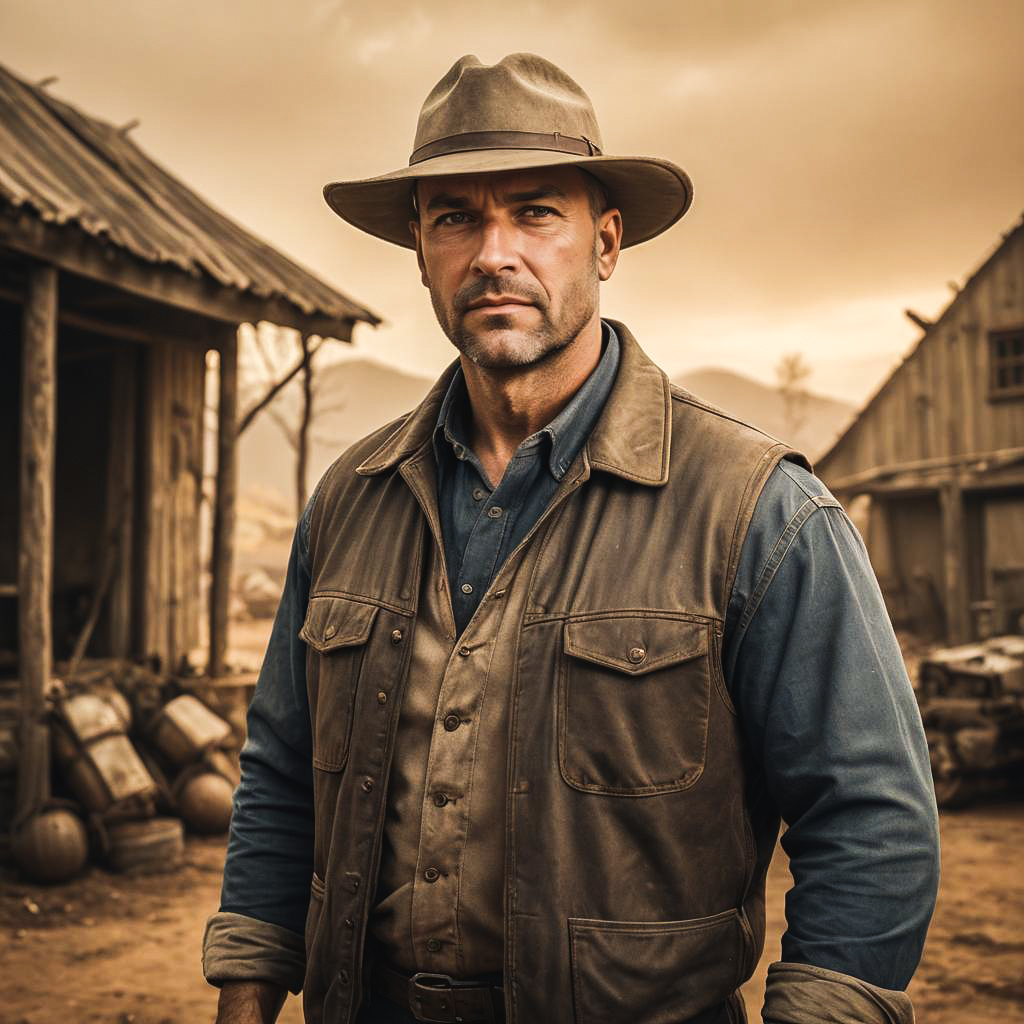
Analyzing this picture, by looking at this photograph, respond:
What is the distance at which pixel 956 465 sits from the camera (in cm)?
1591

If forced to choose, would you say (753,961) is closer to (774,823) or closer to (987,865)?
(774,823)

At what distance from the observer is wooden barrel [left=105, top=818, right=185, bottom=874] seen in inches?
270

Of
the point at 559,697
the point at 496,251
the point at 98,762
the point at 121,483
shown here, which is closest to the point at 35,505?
the point at 98,762

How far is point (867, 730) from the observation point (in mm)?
1668

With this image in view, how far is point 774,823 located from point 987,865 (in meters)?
5.97

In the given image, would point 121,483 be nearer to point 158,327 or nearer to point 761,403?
point 158,327

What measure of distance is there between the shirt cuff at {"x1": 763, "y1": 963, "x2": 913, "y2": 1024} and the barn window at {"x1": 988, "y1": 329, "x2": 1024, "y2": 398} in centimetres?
1551

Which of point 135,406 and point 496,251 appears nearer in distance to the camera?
point 496,251

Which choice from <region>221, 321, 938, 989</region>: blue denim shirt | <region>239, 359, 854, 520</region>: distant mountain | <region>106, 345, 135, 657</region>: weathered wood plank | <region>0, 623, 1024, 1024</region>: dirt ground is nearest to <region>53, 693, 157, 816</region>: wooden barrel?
<region>0, 623, 1024, 1024</region>: dirt ground

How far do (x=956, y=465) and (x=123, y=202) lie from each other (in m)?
12.2

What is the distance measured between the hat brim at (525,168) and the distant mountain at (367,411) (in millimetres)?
72668

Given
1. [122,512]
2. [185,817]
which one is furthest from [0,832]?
[122,512]

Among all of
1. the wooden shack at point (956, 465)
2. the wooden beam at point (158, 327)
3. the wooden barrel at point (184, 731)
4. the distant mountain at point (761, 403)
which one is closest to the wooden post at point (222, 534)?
the wooden beam at point (158, 327)

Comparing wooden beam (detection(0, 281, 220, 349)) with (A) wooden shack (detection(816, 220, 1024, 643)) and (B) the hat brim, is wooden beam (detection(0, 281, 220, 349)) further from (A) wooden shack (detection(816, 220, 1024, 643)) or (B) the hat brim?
(A) wooden shack (detection(816, 220, 1024, 643))
